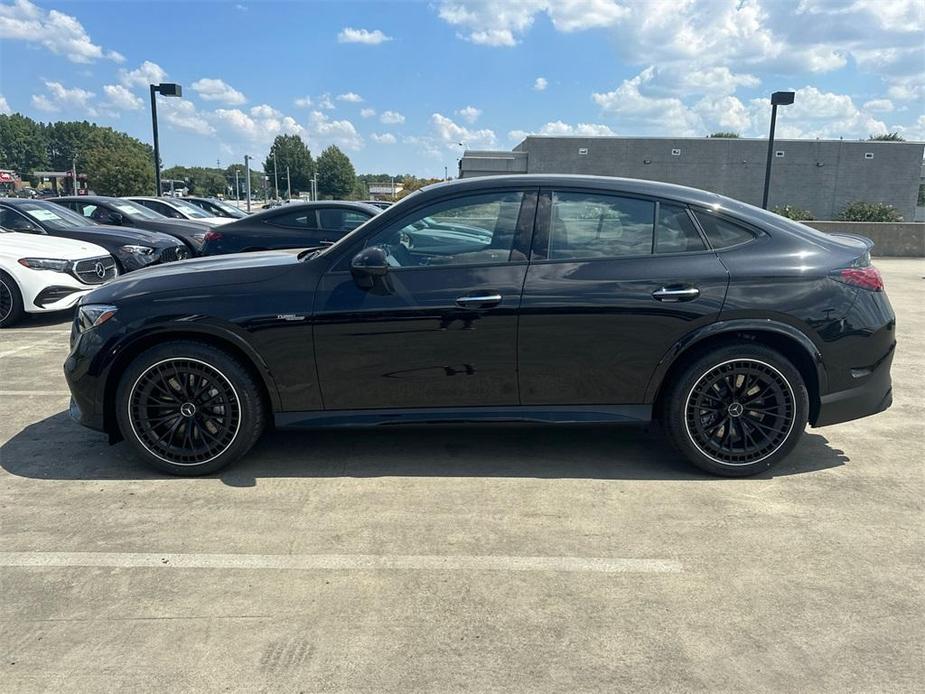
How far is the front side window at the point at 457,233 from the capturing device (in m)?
3.92

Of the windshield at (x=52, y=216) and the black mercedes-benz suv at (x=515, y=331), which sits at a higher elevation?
the windshield at (x=52, y=216)

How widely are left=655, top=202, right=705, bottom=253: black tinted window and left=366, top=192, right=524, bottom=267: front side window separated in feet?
2.74

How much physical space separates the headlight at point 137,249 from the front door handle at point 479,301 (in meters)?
7.86

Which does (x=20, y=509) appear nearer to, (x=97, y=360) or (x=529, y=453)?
(x=97, y=360)

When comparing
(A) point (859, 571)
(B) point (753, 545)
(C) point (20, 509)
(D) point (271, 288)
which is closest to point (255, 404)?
(D) point (271, 288)

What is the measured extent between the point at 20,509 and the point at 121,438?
26.7 inches

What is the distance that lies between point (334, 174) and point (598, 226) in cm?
12416

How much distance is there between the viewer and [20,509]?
361cm

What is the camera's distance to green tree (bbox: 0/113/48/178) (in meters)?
130

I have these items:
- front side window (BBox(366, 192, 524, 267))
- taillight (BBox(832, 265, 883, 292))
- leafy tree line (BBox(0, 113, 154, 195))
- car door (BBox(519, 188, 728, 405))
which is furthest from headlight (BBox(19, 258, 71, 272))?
leafy tree line (BBox(0, 113, 154, 195))

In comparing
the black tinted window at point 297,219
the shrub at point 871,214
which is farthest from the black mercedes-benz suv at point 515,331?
the shrub at point 871,214

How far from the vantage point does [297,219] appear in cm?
1014

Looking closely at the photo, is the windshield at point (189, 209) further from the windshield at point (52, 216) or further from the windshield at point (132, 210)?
the windshield at point (52, 216)

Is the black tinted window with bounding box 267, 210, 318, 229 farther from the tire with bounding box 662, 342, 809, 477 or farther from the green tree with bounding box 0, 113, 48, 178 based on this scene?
the green tree with bounding box 0, 113, 48, 178
